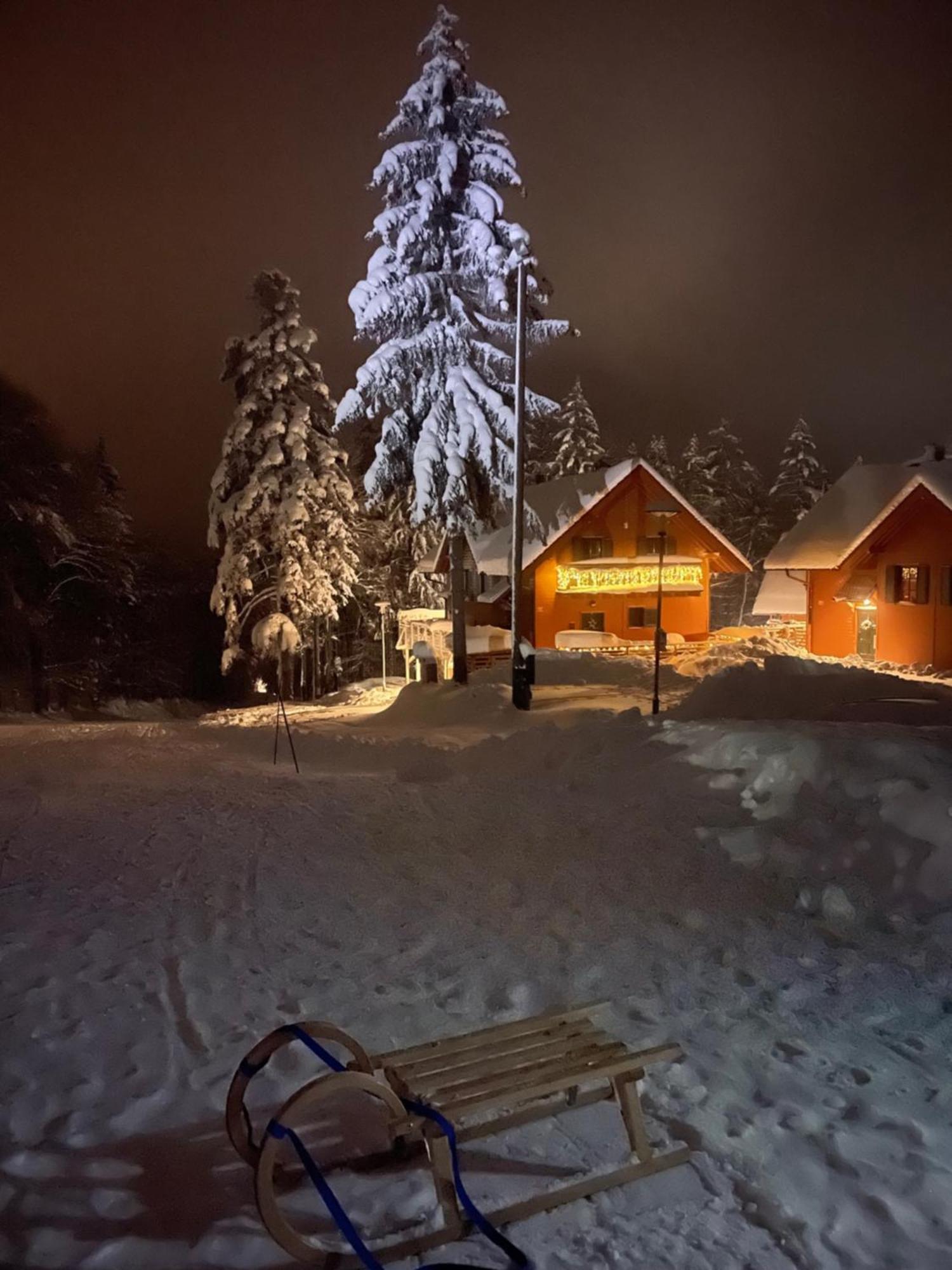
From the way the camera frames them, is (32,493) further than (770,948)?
Yes

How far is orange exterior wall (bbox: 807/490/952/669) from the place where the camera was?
28.1m

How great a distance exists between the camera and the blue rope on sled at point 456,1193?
11.5 ft

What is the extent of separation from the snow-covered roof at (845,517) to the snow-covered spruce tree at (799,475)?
27.2 meters

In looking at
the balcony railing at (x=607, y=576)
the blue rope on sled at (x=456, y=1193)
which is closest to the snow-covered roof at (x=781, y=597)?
the balcony railing at (x=607, y=576)

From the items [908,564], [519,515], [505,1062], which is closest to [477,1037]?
[505,1062]

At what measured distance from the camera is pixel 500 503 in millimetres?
25000

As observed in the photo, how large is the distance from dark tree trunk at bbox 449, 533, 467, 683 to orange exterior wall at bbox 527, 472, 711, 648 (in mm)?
9722

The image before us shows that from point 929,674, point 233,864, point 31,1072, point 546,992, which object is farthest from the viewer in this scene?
point 929,674

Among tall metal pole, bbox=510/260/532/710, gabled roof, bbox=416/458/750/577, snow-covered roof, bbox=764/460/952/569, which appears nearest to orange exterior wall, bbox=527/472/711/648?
gabled roof, bbox=416/458/750/577

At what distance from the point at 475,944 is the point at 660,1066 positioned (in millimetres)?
2118

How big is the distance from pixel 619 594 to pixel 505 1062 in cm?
3069

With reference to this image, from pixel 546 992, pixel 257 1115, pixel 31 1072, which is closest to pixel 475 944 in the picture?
pixel 546 992

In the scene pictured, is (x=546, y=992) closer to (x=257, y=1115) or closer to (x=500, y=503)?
(x=257, y=1115)

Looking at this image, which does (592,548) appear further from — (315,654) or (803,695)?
(803,695)
